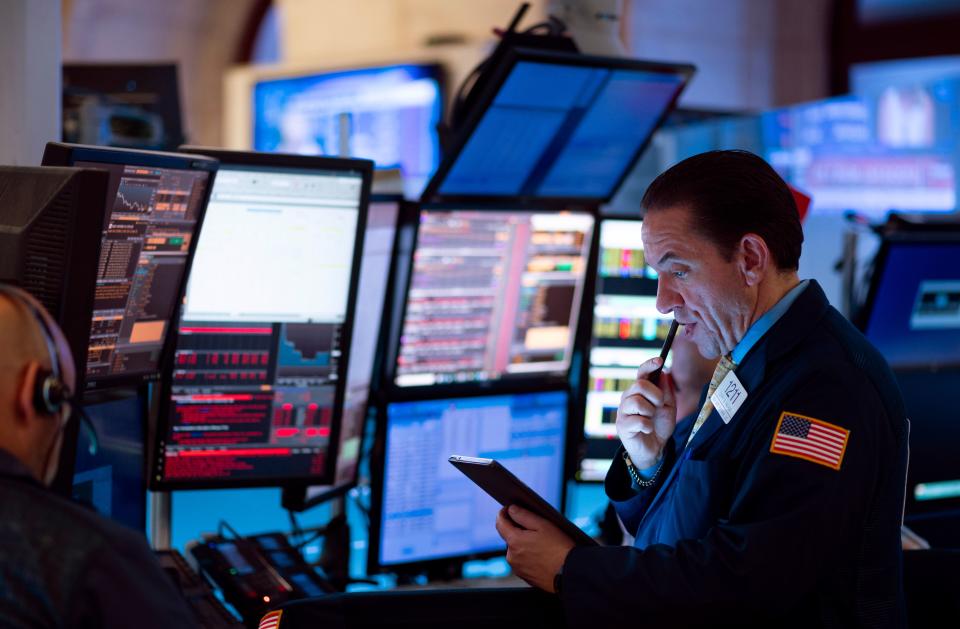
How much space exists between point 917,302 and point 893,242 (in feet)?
0.88

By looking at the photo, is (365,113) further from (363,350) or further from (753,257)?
(753,257)

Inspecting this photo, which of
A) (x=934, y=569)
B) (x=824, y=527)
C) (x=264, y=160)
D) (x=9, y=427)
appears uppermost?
(x=264, y=160)

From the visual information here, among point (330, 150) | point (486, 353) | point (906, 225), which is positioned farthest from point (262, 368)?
point (330, 150)

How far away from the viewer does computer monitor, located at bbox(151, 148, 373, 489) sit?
2090mm

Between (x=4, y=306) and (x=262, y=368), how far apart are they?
102 centimetres

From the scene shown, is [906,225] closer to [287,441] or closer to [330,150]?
[287,441]

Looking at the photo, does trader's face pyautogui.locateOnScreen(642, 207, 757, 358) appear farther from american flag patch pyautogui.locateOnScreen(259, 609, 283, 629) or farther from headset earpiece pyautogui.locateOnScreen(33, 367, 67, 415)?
headset earpiece pyautogui.locateOnScreen(33, 367, 67, 415)

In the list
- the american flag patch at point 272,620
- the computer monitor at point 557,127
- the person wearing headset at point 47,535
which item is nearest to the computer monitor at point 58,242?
the person wearing headset at point 47,535

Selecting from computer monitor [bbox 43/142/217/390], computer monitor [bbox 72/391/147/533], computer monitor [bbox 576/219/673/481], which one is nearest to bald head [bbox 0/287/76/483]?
computer monitor [bbox 43/142/217/390]

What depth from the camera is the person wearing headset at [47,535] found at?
1.04 m

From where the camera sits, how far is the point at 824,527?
59.0 inches

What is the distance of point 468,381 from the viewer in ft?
8.67

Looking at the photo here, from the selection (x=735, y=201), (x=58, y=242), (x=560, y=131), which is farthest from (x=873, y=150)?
(x=58, y=242)

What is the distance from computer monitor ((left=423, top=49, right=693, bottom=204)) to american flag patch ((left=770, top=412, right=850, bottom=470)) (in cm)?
105
